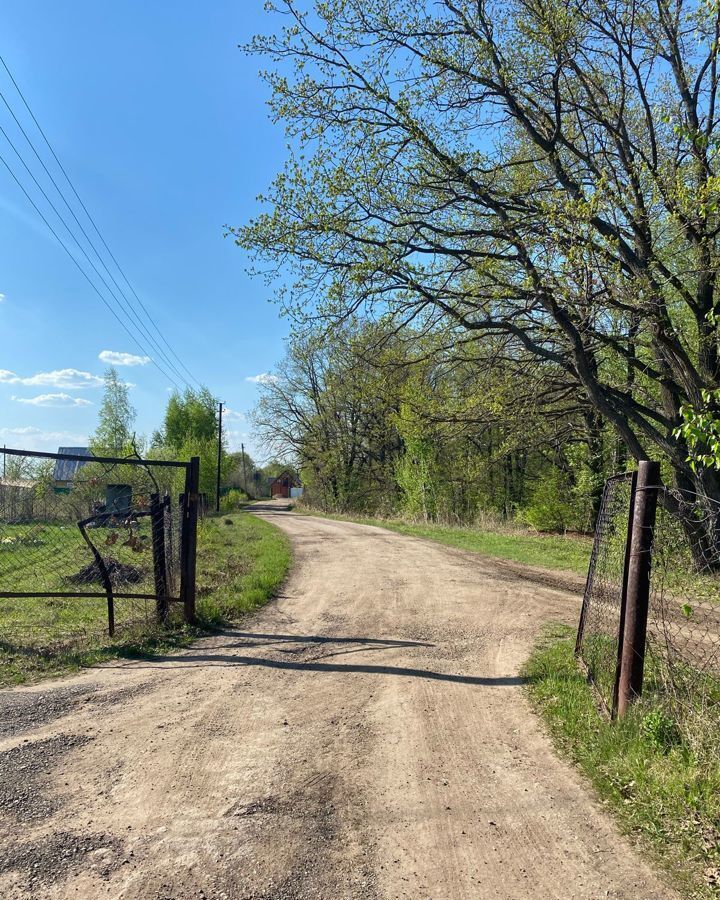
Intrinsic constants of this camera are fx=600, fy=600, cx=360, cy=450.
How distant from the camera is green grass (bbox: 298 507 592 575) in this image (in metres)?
13.8

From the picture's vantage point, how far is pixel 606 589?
5.62m

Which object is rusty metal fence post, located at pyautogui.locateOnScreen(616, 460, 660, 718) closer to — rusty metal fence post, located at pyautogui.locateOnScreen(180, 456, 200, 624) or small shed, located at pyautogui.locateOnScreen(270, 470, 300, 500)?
rusty metal fence post, located at pyautogui.locateOnScreen(180, 456, 200, 624)

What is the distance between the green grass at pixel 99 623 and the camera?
6073mm

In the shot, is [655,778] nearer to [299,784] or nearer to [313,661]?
[299,784]

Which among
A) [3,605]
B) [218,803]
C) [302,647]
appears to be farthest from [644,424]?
[3,605]

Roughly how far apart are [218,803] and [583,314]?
380 inches

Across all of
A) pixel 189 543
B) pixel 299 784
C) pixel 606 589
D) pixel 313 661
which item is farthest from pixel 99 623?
pixel 606 589

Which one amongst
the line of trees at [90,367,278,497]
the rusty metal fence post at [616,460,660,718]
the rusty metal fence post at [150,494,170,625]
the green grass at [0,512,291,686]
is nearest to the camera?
the rusty metal fence post at [616,460,660,718]

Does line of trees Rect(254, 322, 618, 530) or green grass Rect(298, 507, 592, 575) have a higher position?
line of trees Rect(254, 322, 618, 530)

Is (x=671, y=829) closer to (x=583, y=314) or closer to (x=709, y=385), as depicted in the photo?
(x=583, y=314)

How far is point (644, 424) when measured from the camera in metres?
12.1

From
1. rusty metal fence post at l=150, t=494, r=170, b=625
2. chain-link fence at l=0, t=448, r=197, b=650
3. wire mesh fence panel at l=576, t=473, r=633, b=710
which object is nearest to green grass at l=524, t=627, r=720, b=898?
wire mesh fence panel at l=576, t=473, r=633, b=710

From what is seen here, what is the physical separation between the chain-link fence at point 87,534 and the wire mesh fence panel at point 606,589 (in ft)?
15.1

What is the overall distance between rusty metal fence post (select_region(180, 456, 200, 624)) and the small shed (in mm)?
101739
